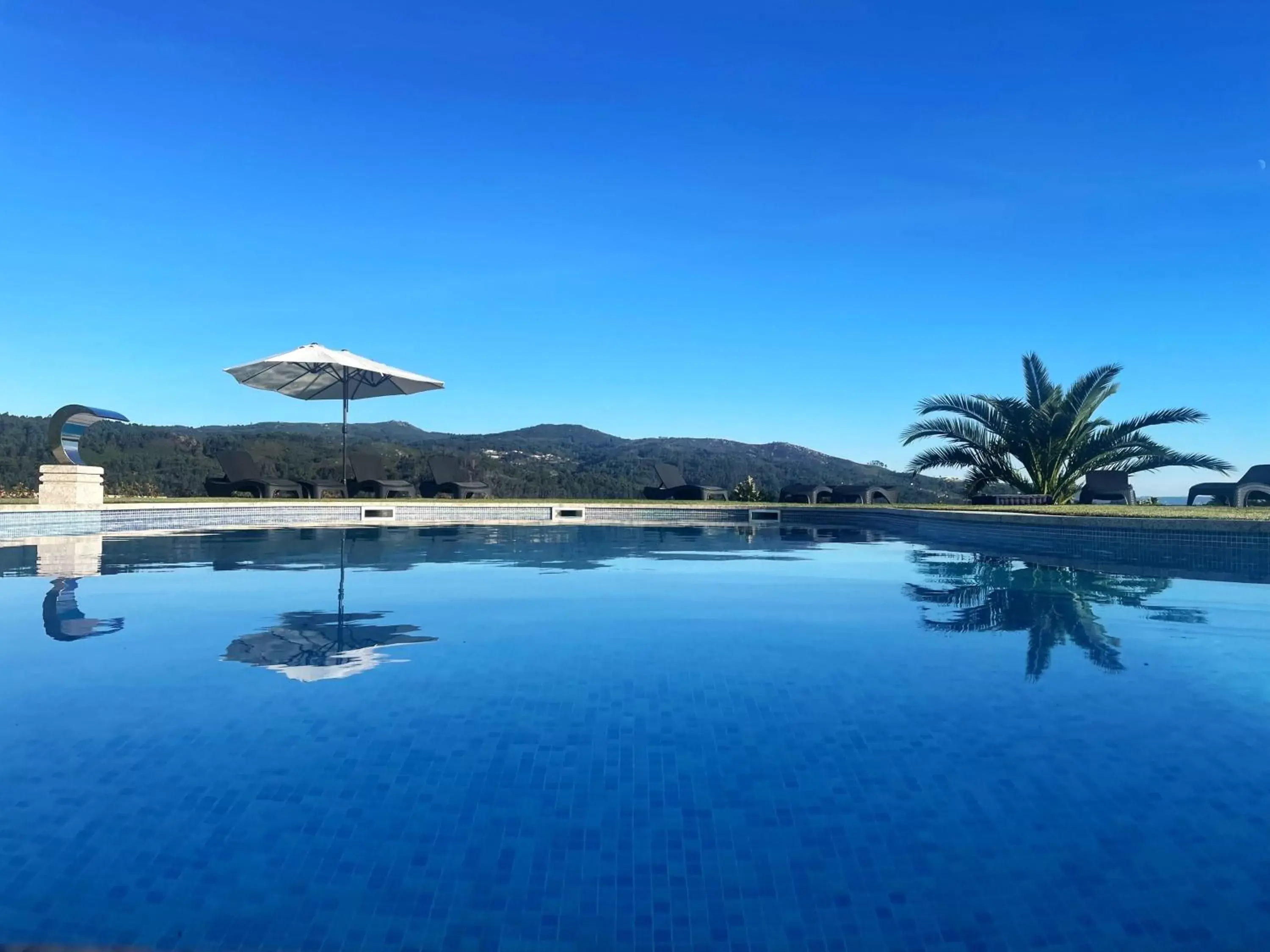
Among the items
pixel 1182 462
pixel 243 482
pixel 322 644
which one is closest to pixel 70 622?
pixel 322 644

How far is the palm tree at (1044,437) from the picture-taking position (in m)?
17.0

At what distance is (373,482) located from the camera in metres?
18.4

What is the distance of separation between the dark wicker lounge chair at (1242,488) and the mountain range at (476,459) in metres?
6.85

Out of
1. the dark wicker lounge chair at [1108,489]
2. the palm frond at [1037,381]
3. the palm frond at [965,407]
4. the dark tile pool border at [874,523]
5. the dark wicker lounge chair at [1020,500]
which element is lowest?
the dark tile pool border at [874,523]

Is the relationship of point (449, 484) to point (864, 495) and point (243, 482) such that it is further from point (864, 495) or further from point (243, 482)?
point (864, 495)

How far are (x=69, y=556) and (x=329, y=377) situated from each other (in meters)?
8.49

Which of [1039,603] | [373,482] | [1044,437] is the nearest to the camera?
[1039,603]

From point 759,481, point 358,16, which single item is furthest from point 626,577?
point 759,481

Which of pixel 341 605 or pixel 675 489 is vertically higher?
pixel 675 489

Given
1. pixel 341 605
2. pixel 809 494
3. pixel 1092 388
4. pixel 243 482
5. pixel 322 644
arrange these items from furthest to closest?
pixel 809 494 → pixel 1092 388 → pixel 243 482 → pixel 341 605 → pixel 322 644

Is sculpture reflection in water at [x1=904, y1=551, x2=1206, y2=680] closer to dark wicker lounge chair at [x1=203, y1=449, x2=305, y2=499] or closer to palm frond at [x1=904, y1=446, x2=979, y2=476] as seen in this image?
palm frond at [x1=904, y1=446, x2=979, y2=476]

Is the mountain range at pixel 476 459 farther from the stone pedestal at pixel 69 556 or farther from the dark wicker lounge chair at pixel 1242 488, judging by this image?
the dark wicker lounge chair at pixel 1242 488

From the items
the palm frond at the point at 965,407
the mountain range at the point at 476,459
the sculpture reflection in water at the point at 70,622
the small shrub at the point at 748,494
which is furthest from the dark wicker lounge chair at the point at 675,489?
the sculpture reflection in water at the point at 70,622

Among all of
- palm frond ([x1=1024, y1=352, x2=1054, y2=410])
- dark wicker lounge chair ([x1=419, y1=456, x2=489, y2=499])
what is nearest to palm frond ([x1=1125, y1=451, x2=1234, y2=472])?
palm frond ([x1=1024, y1=352, x2=1054, y2=410])
